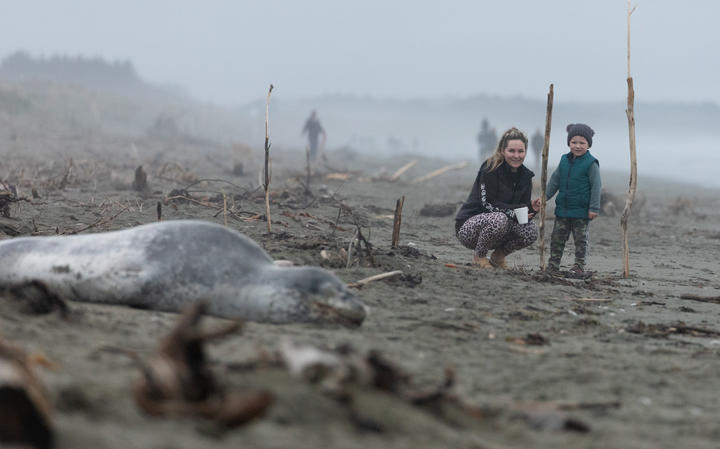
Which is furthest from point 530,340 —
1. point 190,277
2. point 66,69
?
point 66,69

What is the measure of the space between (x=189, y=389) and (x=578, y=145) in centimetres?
647

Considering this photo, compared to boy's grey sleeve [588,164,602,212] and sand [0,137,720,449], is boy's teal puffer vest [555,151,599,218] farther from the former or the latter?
sand [0,137,720,449]

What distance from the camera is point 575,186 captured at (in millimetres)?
7926

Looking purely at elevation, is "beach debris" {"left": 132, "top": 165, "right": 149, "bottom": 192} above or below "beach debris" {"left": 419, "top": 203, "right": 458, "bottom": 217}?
above

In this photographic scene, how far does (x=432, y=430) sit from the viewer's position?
2291 millimetres

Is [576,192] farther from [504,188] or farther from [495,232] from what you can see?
[495,232]

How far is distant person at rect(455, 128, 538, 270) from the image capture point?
741 cm

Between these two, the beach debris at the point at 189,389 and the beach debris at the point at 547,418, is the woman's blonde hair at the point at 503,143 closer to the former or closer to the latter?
the beach debris at the point at 547,418

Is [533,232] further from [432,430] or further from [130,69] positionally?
[130,69]

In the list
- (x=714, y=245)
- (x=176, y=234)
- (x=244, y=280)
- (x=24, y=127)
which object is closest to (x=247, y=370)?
(x=244, y=280)

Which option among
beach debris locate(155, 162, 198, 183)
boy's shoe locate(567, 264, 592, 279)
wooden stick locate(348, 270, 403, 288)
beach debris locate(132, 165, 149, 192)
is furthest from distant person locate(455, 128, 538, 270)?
beach debris locate(155, 162, 198, 183)

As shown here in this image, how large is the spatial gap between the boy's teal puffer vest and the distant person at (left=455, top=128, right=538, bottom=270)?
59 centimetres

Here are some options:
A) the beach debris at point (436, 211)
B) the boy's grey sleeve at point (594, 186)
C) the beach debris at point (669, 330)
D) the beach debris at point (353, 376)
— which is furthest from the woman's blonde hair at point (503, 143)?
the beach debris at point (436, 211)

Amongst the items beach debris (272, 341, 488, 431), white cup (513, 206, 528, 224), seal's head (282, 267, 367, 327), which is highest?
white cup (513, 206, 528, 224)
